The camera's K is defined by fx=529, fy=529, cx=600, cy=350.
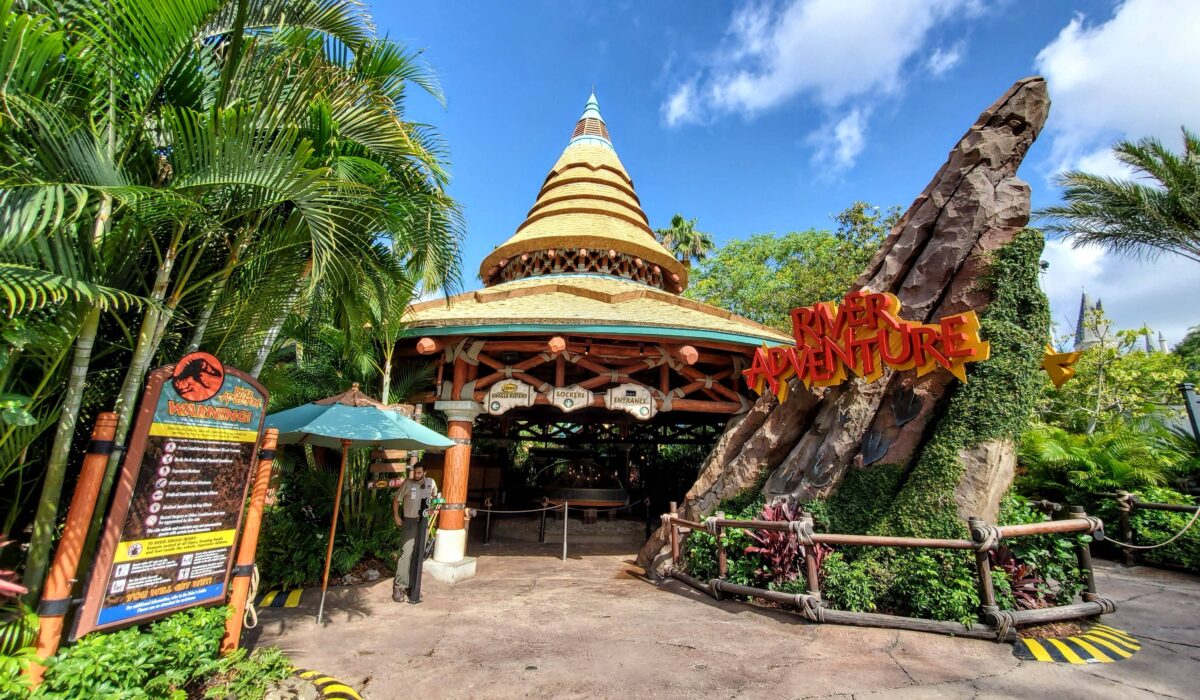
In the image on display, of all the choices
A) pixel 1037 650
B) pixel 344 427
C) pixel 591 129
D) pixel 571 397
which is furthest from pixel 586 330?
pixel 591 129

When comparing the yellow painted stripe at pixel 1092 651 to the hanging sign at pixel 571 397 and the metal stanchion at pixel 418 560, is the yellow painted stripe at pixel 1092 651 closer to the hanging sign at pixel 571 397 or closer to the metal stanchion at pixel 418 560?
the hanging sign at pixel 571 397

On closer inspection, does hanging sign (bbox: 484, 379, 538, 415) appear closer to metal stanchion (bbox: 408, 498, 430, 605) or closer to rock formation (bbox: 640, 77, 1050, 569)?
metal stanchion (bbox: 408, 498, 430, 605)

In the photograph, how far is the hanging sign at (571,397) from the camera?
29.1ft

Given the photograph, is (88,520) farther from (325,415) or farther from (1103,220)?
(1103,220)

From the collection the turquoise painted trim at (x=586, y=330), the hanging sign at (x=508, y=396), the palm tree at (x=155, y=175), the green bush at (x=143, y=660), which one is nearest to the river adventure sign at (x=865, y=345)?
the turquoise painted trim at (x=586, y=330)

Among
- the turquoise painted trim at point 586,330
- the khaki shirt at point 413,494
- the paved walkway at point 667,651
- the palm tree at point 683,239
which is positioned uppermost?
the palm tree at point 683,239

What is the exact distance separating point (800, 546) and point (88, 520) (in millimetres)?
6004

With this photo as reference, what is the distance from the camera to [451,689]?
3.99 meters

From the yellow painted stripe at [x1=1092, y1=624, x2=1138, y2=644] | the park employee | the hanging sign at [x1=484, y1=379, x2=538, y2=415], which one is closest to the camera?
the yellow painted stripe at [x1=1092, y1=624, x2=1138, y2=644]

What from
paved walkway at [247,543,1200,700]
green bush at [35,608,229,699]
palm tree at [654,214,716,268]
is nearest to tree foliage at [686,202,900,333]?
palm tree at [654,214,716,268]

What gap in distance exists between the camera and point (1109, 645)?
4.67 meters

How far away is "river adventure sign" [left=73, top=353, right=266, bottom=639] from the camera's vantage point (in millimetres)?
3199

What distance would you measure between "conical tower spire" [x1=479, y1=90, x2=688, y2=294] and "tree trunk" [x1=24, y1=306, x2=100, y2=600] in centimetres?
1024

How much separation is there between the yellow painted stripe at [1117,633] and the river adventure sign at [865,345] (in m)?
2.59
